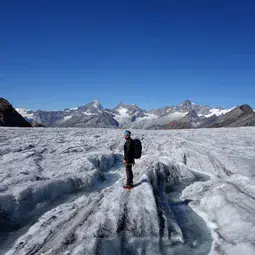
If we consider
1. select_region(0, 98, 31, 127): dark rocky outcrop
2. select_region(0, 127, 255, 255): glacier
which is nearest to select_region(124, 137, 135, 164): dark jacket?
select_region(0, 127, 255, 255): glacier

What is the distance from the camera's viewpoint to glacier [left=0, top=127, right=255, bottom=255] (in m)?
8.52

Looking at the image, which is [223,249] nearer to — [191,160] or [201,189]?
[201,189]

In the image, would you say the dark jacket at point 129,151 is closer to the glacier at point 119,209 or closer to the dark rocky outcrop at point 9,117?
the glacier at point 119,209

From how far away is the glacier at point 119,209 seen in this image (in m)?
8.52

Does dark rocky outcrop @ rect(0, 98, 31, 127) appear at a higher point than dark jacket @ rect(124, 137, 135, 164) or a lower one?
higher

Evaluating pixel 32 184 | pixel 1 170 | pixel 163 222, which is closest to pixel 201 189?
pixel 163 222

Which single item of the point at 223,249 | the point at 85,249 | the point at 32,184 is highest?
the point at 32,184

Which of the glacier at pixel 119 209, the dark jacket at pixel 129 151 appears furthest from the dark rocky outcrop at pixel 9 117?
the dark jacket at pixel 129 151

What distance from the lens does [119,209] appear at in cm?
1023

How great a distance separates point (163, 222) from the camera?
32.2 ft

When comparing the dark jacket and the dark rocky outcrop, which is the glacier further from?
the dark rocky outcrop

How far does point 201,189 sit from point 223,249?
627cm

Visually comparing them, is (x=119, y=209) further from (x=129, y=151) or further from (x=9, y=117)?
(x=9, y=117)

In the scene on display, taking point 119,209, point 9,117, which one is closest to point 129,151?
point 119,209
